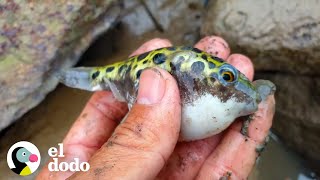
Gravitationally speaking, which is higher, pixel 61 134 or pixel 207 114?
pixel 207 114

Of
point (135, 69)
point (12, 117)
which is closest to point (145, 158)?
point (135, 69)

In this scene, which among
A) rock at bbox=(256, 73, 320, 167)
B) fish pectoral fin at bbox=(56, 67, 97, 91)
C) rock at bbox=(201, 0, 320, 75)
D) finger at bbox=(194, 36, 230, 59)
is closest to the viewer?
fish pectoral fin at bbox=(56, 67, 97, 91)

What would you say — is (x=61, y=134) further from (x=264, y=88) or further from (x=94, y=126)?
(x=264, y=88)

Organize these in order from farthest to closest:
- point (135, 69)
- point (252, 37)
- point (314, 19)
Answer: point (252, 37)
point (314, 19)
point (135, 69)

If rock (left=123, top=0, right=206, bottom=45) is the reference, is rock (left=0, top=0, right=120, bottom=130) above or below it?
above

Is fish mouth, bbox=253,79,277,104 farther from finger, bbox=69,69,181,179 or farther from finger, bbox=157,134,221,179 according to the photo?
finger, bbox=69,69,181,179

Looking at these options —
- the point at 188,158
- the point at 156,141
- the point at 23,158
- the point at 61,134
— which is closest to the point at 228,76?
the point at 156,141

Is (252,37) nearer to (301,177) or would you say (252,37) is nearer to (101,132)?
(301,177)

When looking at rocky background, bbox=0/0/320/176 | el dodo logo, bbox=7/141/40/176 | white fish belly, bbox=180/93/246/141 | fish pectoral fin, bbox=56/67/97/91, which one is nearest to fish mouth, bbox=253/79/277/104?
white fish belly, bbox=180/93/246/141
